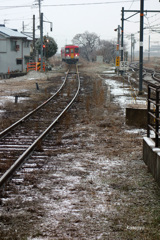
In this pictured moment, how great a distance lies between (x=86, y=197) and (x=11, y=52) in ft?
167

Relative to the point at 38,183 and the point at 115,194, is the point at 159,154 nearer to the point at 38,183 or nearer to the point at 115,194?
the point at 115,194

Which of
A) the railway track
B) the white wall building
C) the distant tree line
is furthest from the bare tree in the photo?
the railway track

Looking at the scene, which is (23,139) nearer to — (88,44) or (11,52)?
(11,52)

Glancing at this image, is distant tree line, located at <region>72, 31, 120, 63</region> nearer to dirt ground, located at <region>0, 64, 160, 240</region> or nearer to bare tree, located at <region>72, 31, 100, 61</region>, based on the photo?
bare tree, located at <region>72, 31, 100, 61</region>

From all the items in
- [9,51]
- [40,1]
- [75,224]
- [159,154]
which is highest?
[40,1]

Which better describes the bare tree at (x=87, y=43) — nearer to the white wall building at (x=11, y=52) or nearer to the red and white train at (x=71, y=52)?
the red and white train at (x=71, y=52)

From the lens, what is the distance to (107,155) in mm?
8531

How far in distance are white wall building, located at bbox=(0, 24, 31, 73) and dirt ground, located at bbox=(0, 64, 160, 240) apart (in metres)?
45.1

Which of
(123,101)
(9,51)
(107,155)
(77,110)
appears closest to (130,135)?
(107,155)

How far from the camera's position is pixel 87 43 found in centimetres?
12650

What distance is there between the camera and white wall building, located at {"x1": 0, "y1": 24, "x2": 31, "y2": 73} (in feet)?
173

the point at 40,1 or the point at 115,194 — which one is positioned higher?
the point at 40,1

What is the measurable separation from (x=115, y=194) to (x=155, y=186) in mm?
811

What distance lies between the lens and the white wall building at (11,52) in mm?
52844
